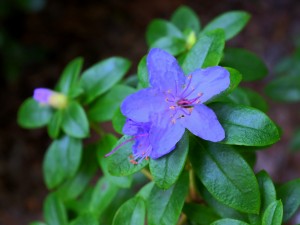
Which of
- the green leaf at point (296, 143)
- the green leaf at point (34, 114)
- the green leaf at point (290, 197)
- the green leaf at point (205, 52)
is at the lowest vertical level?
the green leaf at point (296, 143)

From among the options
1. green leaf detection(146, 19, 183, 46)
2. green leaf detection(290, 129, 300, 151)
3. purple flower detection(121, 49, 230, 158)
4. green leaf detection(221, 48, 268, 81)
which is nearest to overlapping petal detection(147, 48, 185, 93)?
purple flower detection(121, 49, 230, 158)

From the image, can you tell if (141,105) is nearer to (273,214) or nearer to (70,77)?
(273,214)

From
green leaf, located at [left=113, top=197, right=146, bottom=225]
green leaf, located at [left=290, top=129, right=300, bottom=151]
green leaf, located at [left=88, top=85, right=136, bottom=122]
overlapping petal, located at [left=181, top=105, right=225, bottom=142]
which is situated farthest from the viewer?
green leaf, located at [left=290, top=129, right=300, bottom=151]

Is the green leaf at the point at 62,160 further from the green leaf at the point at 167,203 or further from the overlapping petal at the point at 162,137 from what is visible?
the overlapping petal at the point at 162,137

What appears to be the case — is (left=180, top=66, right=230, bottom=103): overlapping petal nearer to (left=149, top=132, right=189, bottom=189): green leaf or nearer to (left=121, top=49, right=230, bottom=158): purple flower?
(left=121, top=49, right=230, bottom=158): purple flower

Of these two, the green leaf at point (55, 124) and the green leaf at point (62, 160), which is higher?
the green leaf at point (55, 124)

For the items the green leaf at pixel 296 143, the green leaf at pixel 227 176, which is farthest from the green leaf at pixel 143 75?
the green leaf at pixel 296 143

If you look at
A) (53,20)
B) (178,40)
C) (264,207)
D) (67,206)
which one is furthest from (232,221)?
(53,20)
